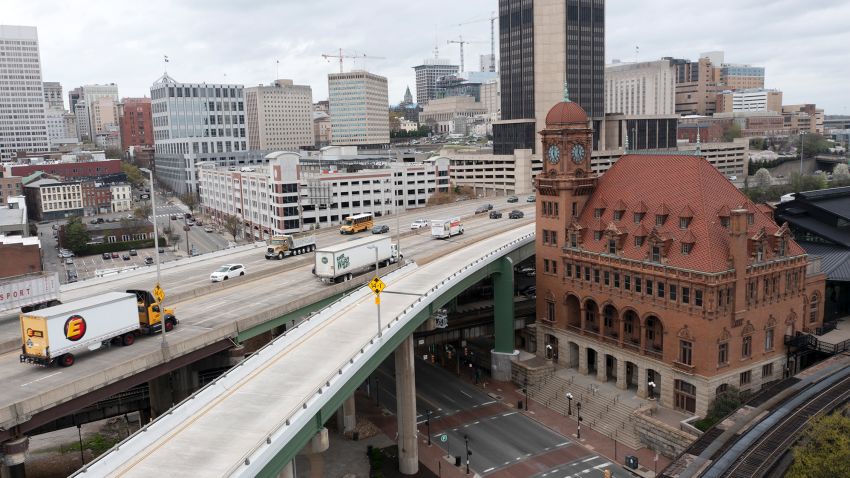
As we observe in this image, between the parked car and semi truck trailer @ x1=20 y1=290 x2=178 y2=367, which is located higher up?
semi truck trailer @ x1=20 y1=290 x2=178 y2=367

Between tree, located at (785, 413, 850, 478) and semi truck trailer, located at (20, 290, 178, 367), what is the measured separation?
140 ft

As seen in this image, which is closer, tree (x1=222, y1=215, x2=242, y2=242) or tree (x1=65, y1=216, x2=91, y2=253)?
tree (x1=65, y1=216, x2=91, y2=253)

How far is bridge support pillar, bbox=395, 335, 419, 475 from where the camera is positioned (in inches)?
2388

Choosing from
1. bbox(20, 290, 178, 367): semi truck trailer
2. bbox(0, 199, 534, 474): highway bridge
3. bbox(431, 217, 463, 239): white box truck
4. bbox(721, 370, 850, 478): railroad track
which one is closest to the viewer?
bbox(0, 199, 534, 474): highway bridge

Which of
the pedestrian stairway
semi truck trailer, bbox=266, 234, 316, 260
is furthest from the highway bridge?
the pedestrian stairway

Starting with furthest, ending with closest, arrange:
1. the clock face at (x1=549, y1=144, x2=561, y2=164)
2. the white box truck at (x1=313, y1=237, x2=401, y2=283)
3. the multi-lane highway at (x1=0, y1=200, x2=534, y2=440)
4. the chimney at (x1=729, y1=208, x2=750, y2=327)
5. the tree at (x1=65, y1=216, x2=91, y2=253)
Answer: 1. the tree at (x1=65, y1=216, x2=91, y2=253)
2. the clock face at (x1=549, y1=144, x2=561, y2=164)
3. the white box truck at (x1=313, y1=237, x2=401, y2=283)
4. the chimney at (x1=729, y1=208, x2=750, y2=327)
5. the multi-lane highway at (x1=0, y1=200, x2=534, y2=440)

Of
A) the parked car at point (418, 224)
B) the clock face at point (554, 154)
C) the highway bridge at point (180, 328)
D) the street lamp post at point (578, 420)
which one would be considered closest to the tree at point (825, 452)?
the street lamp post at point (578, 420)

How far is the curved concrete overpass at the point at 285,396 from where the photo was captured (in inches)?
1331

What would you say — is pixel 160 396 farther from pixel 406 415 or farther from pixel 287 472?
pixel 287 472

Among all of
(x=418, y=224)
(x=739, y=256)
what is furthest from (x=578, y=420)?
(x=418, y=224)

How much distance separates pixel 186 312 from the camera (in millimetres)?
60344

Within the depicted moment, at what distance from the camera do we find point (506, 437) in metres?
66.9

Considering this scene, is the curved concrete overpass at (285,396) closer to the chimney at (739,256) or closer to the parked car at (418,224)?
the chimney at (739,256)

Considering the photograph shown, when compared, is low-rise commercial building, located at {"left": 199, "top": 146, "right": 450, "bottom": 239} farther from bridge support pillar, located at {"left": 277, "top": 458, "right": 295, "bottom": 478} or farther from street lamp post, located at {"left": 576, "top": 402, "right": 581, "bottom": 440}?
bridge support pillar, located at {"left": 277, "top": 458, "right": 295, "bottom": 478}
